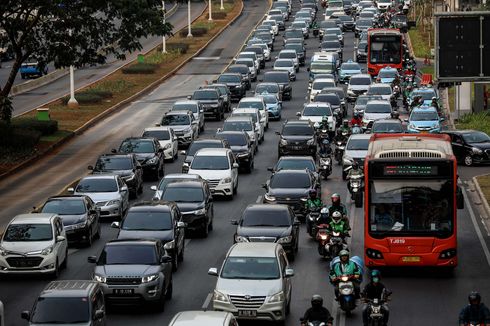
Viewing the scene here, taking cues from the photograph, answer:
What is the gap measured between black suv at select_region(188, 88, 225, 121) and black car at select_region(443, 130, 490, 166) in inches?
681

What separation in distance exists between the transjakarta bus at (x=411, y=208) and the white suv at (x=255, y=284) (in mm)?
3981

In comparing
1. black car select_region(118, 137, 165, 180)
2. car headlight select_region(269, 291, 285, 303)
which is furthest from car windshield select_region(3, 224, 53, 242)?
black car select_region(118, 137, 165, 180)

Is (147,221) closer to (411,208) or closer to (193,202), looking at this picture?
(193,202)

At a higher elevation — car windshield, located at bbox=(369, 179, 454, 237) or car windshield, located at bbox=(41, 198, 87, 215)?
car windshield, located at bbox=(369, 179, 454, 237)

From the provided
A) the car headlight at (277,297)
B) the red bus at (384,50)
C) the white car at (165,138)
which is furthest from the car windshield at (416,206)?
the red bus at (384,50)

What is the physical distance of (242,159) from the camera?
177ft

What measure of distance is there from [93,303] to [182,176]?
58.1ft

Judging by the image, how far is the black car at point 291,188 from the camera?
140 feet

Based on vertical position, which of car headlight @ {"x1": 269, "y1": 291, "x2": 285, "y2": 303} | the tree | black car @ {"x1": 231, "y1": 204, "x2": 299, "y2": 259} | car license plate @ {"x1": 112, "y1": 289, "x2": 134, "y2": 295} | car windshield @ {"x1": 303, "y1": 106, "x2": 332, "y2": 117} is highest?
the tree

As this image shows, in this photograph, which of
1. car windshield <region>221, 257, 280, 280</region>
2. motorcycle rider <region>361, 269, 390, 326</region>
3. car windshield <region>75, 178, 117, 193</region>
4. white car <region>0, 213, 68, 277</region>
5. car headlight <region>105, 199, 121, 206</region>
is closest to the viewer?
motorcycle rider <region>361, 269, 390, 326</region>

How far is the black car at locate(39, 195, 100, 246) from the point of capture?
126 ft

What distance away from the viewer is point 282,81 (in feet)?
266

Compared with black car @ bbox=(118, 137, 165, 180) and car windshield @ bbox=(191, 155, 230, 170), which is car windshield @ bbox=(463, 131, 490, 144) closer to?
car windshield @ bbox=(191, 155, 230, 170)

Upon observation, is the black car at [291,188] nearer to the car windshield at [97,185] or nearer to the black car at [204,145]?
the car windshield at [97,185]
